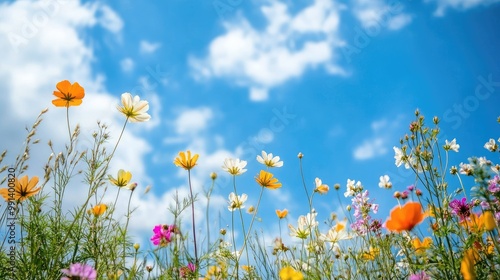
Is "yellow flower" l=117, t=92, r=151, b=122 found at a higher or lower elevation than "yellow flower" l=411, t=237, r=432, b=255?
higher

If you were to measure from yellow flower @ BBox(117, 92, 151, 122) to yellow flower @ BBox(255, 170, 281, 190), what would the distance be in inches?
29.9

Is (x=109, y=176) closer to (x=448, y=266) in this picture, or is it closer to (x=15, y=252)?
(x=15, y=252)

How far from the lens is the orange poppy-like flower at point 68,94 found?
221cm

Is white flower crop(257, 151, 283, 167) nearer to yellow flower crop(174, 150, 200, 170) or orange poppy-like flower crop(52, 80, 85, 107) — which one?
yellow flower crop(174, 150, 200, 170)

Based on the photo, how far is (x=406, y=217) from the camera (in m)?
1.22

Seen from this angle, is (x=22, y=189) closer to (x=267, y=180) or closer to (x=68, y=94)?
(x=68, y=94)

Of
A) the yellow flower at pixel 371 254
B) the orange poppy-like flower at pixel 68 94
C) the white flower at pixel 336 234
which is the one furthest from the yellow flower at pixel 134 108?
the yellow flower at pixel 371 254

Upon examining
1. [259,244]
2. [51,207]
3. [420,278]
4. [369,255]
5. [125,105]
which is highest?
[125,105]

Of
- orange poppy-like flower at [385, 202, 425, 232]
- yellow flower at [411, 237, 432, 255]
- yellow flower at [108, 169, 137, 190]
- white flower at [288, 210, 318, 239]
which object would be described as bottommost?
orange poppy-like flower at [385, 202, 425, 232]

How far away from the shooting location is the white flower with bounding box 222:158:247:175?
266 centimetres

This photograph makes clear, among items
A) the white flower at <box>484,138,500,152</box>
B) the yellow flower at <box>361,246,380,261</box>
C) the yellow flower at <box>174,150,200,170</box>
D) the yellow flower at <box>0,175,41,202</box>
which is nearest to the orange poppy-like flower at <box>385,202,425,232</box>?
the yellow flower at <box>361,246,380,261</box>

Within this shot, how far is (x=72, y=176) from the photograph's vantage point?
7.55 ft

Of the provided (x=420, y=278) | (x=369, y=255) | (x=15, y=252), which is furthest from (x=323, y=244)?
(x=15, y=252)

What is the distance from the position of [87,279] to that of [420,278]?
1155mm
